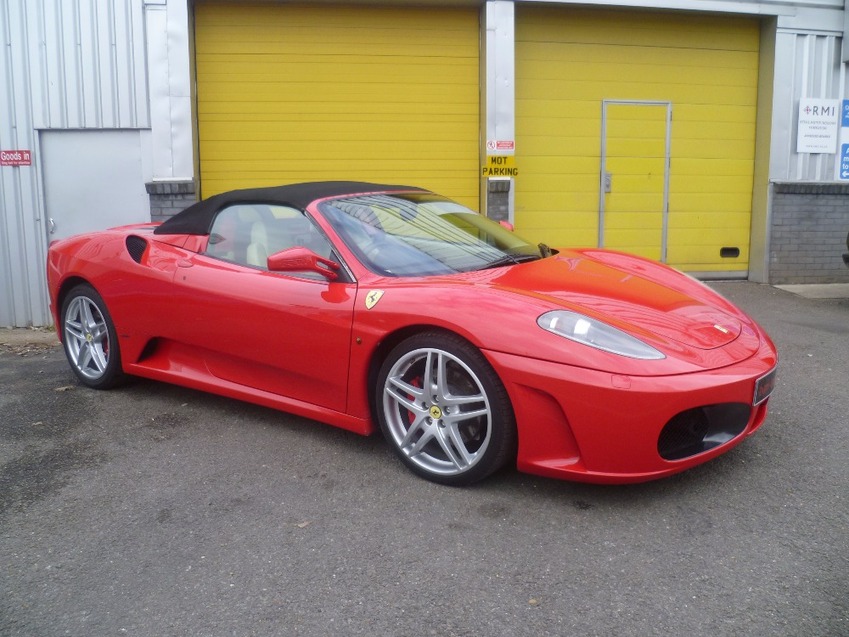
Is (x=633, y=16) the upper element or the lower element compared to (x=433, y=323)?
upper

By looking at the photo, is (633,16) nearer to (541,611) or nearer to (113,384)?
(113,384)

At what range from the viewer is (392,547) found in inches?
113

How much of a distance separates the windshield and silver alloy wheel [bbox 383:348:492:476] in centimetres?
53

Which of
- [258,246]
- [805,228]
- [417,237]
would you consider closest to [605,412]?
[417,237]

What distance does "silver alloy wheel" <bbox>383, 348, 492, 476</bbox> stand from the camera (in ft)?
10.6

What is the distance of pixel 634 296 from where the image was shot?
140 inches

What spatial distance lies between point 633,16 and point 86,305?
6.77 meters

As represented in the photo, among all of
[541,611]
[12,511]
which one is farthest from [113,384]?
[541,611]

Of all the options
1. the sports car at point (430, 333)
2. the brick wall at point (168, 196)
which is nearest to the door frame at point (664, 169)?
the brick wall at point (168, 196)

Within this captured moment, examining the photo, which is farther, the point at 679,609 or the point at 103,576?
the point at 103,576

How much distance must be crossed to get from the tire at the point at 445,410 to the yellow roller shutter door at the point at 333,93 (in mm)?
5600

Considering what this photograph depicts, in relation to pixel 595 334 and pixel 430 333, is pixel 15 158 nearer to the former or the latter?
pixel 430 333

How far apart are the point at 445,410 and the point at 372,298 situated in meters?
0.60

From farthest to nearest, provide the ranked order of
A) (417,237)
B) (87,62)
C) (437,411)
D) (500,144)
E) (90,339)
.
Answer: (500,144)
(87,62)
(90,339)
(417,237)
(437,411)
